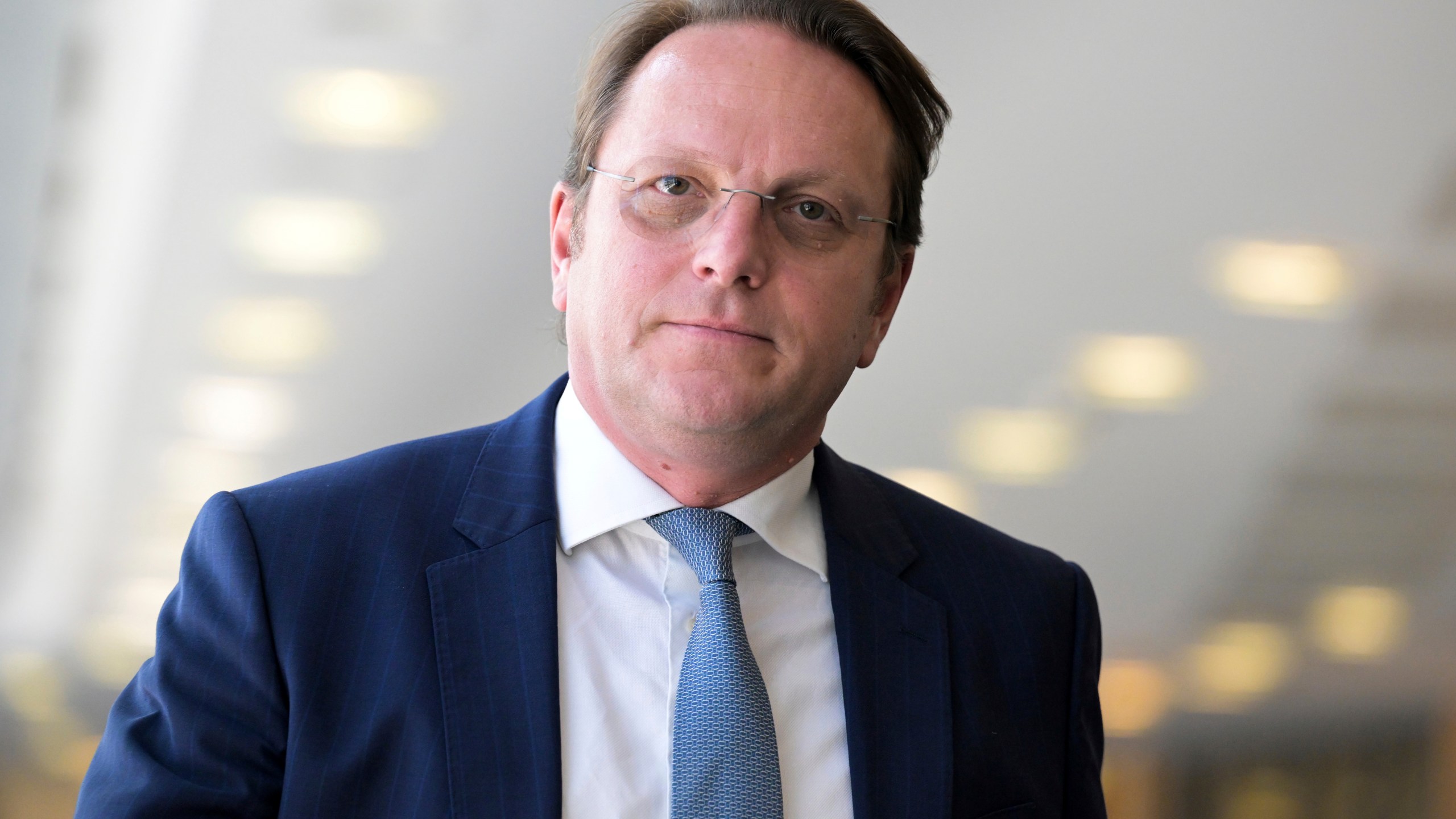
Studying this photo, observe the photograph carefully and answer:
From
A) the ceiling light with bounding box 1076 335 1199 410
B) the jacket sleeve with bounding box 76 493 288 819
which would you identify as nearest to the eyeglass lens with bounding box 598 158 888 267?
the jacket sleeve with bounding box 76 493 288 819

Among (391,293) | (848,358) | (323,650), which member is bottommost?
(323,650)

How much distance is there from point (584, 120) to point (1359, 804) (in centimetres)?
236

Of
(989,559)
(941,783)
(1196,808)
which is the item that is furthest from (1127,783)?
(941,783)

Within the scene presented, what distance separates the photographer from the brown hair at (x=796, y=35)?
1.59 meters

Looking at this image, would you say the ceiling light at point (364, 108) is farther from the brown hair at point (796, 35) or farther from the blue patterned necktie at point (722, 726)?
the blue patterned necktie at point (722, 726)

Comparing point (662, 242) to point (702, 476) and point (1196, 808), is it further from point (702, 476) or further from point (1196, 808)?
point (1196, 808)

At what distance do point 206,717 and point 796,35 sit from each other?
1.01 meters

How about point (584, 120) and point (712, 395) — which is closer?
point (712, 395)

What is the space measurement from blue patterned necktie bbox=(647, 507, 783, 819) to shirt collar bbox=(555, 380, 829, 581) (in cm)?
11

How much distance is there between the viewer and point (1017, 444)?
2766 mm

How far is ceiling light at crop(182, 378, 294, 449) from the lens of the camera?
2508mm

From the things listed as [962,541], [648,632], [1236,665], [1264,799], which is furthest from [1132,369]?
[648,632]

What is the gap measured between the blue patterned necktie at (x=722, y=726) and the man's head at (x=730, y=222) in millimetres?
191

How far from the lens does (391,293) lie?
2.59 m
